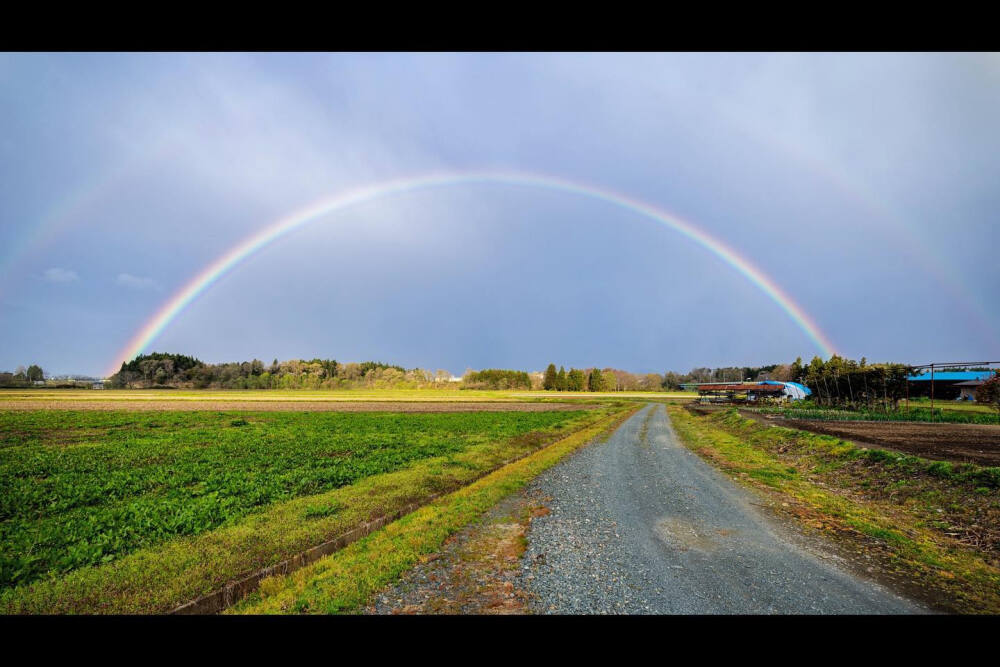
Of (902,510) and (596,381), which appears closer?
(902,510)

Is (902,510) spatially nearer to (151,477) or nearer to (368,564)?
(368,564)

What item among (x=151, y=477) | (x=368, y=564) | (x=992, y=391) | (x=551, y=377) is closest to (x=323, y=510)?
(x=368, y=564)

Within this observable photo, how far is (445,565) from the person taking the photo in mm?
7355

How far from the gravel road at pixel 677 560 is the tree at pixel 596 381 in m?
167

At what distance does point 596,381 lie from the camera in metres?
177

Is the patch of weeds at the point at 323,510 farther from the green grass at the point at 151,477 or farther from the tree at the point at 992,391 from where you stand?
the tree at the point at 992,391

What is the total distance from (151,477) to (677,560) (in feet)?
53.4

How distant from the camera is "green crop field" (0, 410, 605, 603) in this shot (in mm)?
8312

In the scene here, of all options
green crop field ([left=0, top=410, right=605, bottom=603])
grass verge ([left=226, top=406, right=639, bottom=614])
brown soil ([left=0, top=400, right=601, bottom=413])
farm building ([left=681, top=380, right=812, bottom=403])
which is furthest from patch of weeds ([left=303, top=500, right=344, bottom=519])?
farm building ([left=681, top=380, right=812, bottom=403])

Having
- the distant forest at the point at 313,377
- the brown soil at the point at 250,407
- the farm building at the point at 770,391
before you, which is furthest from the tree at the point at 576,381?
the brown soil at the point at 250,407

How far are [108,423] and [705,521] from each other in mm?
44060

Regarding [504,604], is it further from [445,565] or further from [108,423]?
[108,423]

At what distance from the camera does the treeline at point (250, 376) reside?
548ft

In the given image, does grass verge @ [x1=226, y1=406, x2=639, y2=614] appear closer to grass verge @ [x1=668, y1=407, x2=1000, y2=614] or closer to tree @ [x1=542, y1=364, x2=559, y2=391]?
grass verge @ [x1=668, y1=407, x2=1000, y2=614]
